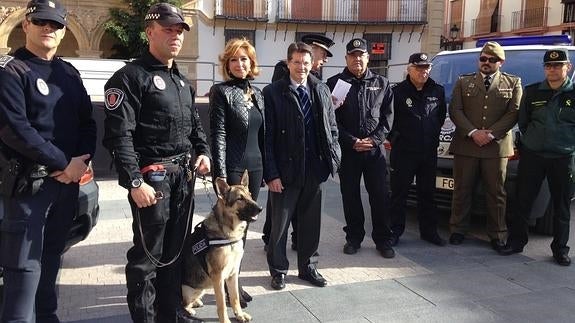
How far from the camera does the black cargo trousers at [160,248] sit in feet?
9.82

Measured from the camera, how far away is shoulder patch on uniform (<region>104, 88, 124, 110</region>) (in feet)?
9.09

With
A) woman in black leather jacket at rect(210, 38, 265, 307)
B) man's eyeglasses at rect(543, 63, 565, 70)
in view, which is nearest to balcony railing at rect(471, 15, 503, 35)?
man's eyeglasses at rect(543, 63, 565, 70)

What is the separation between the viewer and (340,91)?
15.5 ft

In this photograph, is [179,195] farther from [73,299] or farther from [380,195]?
[380,195]

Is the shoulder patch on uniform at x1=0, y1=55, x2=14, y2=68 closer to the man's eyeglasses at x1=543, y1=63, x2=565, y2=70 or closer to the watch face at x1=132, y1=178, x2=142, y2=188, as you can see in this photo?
the watch face at x1=132, y1=178, x2=142, y2=188

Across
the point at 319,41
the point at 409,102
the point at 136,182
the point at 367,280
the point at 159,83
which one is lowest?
the point at 367,280

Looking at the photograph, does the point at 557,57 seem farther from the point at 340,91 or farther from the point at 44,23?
the point at 44,23

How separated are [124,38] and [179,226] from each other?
47.8ft

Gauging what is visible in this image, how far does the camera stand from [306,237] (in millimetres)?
4184

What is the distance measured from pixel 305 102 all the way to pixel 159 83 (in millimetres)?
1401

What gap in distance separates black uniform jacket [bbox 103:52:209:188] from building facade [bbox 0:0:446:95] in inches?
532

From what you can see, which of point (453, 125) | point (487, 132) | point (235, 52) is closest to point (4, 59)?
point (235, 52)

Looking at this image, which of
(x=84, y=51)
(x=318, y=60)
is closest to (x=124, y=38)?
(x=84, y=51)

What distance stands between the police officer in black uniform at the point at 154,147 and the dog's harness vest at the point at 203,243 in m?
0.13
